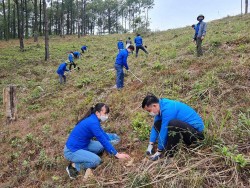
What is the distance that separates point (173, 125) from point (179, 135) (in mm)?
187

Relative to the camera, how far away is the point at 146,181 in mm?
3770

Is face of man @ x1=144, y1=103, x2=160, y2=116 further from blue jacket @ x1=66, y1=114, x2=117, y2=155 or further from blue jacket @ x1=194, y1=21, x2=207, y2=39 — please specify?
blue jacket @ x1=194, y1=21, x2=207, y2=39

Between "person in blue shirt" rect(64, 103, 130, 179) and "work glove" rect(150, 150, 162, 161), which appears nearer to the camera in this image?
"work glove" rect(150, 150, 162, 161)

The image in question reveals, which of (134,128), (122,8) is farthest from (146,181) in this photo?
(122,8)

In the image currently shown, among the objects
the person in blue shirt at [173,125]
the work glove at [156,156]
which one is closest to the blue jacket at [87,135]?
the work glove at [156,156]

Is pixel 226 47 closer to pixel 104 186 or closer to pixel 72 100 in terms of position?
pixel 72 100

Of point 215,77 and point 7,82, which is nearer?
point 215,77

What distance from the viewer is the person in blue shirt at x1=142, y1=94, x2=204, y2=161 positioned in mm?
4070

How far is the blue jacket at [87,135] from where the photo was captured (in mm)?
4625

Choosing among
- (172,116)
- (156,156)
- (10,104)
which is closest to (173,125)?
(172,116)

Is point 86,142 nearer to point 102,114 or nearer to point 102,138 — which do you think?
point 102,138

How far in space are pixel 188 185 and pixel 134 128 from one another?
8.03 ft

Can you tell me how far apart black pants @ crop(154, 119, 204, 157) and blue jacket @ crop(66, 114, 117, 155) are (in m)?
1.03

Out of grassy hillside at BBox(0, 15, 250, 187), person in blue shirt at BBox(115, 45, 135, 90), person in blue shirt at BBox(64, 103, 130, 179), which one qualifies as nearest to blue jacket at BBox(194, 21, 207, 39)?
grassy hillside at BBox(0, 15, 250, 187)
